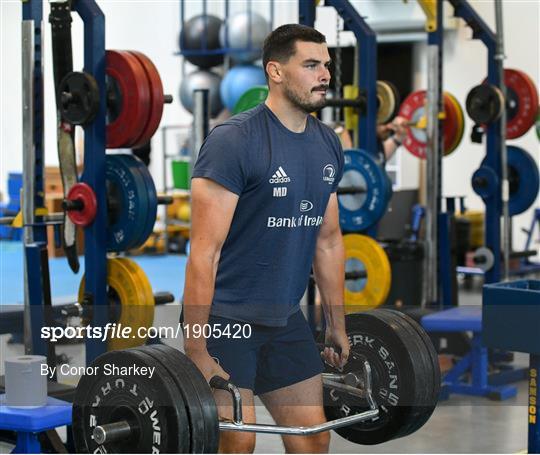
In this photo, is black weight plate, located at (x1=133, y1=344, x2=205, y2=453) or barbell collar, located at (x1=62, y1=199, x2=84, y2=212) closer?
black weight plate, located at (x1=133, y1=344, x2=205, y2=453)

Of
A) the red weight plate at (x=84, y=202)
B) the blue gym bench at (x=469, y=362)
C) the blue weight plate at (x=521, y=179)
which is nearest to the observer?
the red weight plate at (x=84, y=202)

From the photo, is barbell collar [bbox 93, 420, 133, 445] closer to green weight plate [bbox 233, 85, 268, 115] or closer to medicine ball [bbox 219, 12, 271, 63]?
green weight plate [bbox 233, 85, 268, 115]

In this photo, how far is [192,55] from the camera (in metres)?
11.1

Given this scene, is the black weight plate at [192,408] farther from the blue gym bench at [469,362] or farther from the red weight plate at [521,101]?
the red weight plate at [521,101]

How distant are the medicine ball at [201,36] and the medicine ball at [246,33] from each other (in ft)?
0.75

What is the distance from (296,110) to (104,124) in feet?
6.28

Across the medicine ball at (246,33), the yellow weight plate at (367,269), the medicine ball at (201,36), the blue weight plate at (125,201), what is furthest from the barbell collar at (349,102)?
the medicine ball at (201,36)

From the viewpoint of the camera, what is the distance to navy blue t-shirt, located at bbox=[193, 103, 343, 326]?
8.53ft

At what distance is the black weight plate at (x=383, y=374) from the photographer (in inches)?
109

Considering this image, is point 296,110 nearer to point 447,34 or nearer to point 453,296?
point 453,296

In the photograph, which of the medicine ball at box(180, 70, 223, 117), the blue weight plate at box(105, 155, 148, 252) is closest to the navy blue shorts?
the blue weight plate at box(105, 155, 148, 252)

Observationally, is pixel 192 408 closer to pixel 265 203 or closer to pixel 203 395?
pixel 203 395

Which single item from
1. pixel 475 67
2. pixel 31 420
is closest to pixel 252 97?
pixel 31 420

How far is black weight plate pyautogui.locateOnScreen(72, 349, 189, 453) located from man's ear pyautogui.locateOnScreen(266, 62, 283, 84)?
2.56 feet
